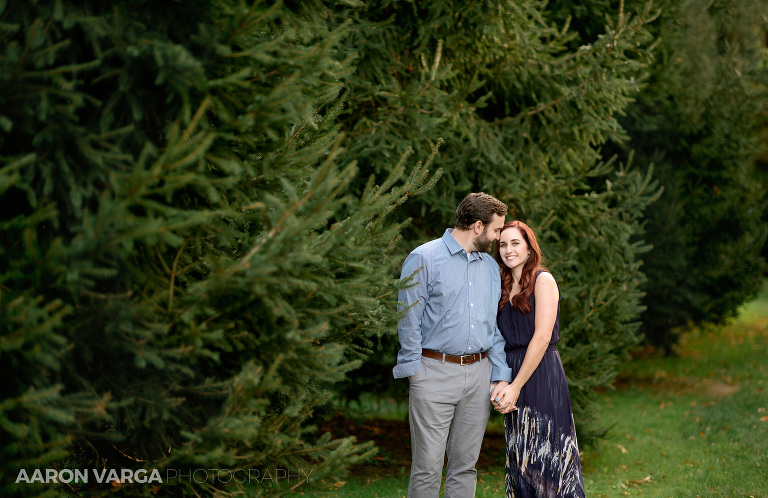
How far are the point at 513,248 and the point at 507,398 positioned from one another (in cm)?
101

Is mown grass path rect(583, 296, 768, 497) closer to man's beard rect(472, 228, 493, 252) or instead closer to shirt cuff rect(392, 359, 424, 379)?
shirt cuff rect(392, 359, 424, 379)

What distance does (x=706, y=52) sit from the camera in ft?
38.4

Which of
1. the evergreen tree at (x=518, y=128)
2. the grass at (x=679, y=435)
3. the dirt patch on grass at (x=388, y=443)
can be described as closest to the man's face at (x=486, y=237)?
the evergreen tree at (x=518, y=128)

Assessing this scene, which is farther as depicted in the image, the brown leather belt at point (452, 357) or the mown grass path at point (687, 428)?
the mown grass path at point (687, 428)

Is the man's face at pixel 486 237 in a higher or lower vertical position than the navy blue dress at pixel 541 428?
higher

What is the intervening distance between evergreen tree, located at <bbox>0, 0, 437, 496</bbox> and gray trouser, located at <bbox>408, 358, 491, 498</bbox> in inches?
39.5

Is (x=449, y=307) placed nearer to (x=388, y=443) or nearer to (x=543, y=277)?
(x=543, y=277)

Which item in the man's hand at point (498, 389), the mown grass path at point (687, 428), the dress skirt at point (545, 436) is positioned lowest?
the mown grass path at point (687, 428)

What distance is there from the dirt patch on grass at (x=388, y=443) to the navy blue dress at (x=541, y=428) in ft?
9.05

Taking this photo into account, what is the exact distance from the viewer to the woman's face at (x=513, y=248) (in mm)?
4434

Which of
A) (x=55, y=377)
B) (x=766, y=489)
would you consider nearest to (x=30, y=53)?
(x=55, y=377)

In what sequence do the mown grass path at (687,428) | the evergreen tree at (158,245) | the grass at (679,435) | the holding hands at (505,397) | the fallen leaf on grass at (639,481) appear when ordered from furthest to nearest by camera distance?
the fallen leaf on grass at (639,481) < the mown grass path at (687,428) < the grass at (679,435) < the holding hands at (505,397) < the evergreen tree at (158,245)

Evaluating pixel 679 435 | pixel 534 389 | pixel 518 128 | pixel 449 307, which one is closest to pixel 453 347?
pixel 449 307

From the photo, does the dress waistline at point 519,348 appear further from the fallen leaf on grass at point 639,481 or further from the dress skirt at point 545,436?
the fallen leaf on grass at point 639,481
